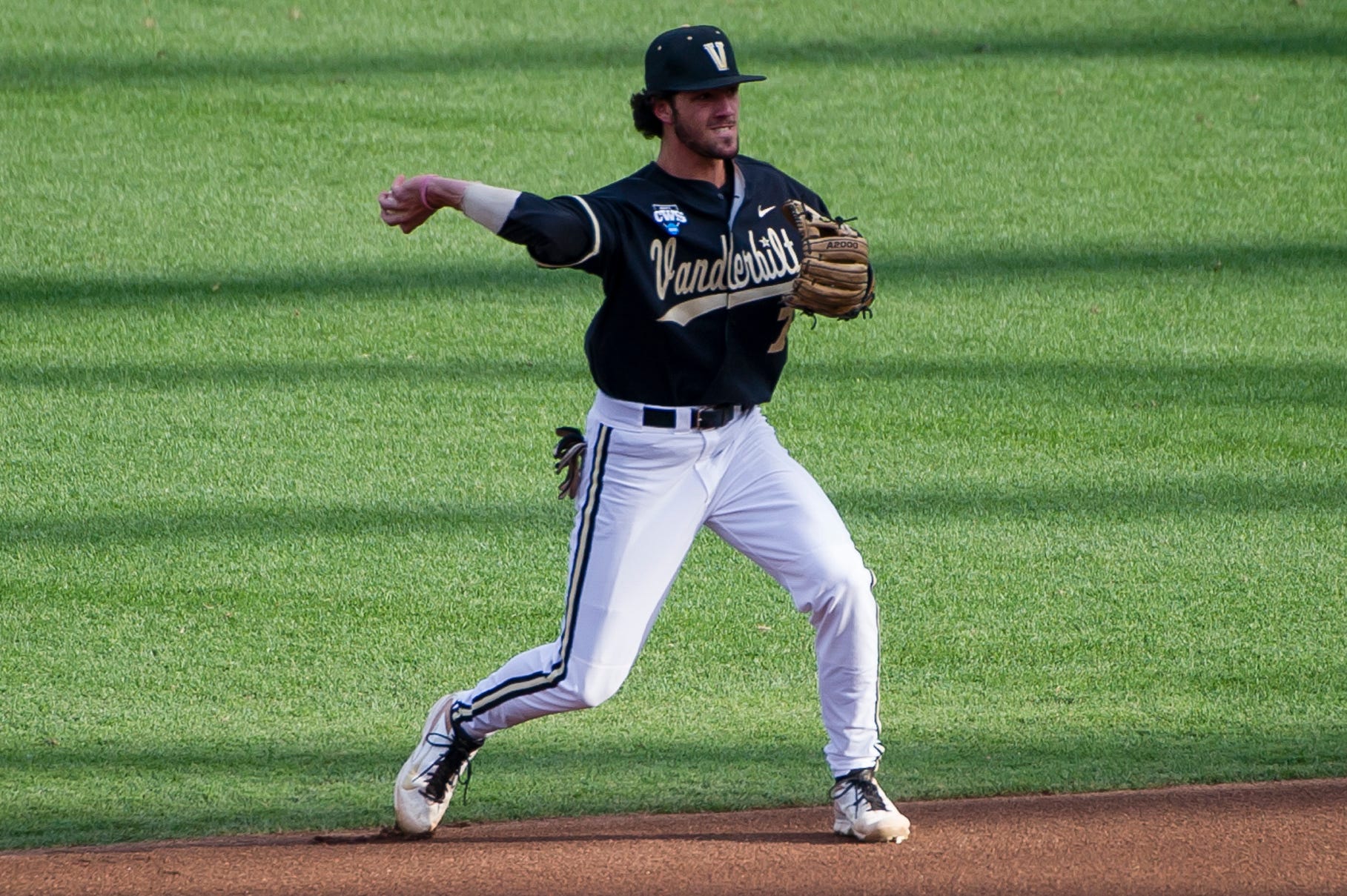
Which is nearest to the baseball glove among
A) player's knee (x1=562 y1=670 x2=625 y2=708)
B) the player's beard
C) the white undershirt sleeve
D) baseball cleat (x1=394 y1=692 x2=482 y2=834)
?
the player's beard

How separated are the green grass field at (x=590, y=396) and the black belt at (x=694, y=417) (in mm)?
1104

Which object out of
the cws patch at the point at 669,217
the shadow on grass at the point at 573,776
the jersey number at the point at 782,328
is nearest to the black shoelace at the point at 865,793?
the shadow on grass at the point at 573,776

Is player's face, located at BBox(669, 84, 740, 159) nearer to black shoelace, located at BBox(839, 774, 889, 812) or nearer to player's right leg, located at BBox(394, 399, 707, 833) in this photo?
player's right leg, located at BBox(394, 399, 707, 833)

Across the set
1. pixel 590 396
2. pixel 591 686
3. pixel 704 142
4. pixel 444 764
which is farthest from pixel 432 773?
pixel 590 396

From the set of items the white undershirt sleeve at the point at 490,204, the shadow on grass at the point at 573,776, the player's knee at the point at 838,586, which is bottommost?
the shadow on grass at the point at 573,776

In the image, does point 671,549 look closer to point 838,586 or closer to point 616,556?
point 616,556

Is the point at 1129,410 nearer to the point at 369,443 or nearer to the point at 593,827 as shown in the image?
the point at 369,443

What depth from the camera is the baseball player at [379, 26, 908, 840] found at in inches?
141

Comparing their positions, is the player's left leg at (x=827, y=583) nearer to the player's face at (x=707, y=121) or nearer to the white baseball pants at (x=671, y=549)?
the white baseball pants at (x=671, y=549)

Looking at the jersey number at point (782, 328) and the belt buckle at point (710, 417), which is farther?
the jersey number at point (782, 328)

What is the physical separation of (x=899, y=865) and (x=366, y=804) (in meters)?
1.40

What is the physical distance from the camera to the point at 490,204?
3363 millimetres

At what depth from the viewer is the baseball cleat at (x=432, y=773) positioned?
3838mm

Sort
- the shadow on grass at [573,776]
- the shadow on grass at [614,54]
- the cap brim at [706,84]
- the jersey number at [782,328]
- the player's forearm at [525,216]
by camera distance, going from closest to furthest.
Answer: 1. the player's forearm at [525,216]
2. the cap brim at [706,84]
3. the jersey number at [782,328]
4. the shadow on grass at [573,776]
5. the shadow on grass at [614,54]
